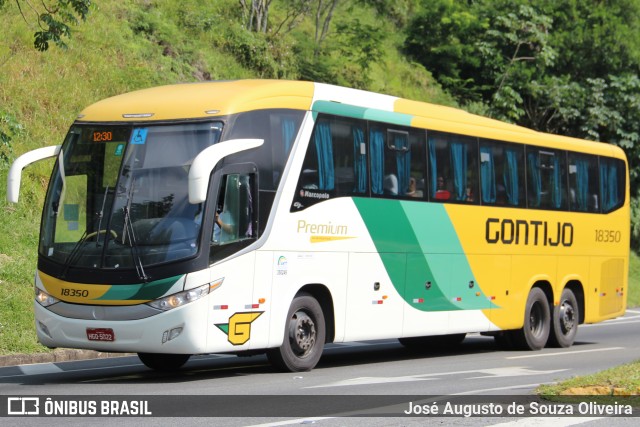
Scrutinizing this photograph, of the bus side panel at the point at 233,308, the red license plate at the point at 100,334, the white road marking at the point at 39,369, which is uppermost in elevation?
the bus side panel at the point at 233,308

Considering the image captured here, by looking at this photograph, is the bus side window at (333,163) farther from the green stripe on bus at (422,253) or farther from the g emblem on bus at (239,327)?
the g emblem on bus at (239,327)

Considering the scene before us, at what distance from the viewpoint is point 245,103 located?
44.8ft

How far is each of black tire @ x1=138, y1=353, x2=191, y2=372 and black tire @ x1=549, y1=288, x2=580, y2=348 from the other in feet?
26.3

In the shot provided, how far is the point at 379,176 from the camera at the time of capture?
627 inches

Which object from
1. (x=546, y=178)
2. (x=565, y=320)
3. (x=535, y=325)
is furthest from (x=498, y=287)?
(x=546, y=178)

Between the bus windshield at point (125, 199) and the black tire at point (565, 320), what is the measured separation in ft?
31.1

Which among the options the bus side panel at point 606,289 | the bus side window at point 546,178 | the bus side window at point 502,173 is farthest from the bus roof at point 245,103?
the bus side panel at point 606,289

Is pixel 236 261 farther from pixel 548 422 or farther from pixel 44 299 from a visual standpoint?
pixel 548 422

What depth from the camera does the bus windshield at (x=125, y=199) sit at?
12867mm

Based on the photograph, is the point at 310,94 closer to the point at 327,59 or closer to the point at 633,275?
the point at 327,59

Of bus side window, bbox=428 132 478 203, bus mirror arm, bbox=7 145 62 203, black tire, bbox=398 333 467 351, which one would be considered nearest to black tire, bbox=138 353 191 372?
bus mirror arm, bbox=7 145 62 203

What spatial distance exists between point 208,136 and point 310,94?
7.04 ft

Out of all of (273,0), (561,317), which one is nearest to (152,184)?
(561,317)

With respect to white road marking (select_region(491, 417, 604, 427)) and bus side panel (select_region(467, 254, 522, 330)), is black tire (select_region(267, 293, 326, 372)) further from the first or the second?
white road marking (select_region(491, 417, 604, 427))
